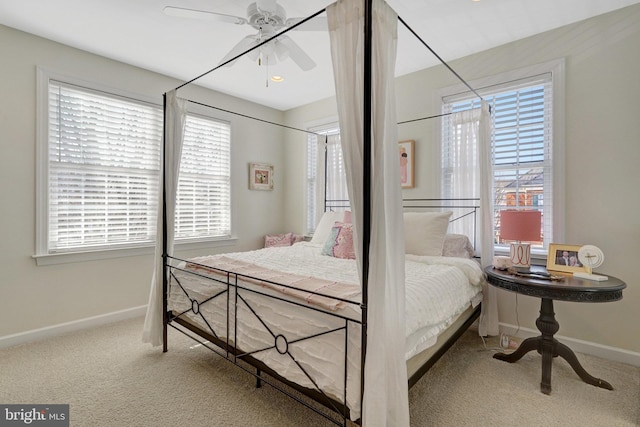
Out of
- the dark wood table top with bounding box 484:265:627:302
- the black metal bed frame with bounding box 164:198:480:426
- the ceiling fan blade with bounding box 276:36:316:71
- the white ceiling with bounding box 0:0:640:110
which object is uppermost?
the white ceiling with bounding box 0:0:640:110

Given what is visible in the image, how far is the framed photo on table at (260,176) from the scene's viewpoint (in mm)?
4582

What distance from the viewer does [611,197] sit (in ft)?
8.18

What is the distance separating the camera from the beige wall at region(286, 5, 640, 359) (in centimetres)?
243

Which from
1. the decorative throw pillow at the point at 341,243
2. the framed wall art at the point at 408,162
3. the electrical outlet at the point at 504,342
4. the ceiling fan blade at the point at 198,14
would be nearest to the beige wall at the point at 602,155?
the electrical outlet at the point at 504,342

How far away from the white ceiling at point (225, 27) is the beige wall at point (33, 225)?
0.47 ft

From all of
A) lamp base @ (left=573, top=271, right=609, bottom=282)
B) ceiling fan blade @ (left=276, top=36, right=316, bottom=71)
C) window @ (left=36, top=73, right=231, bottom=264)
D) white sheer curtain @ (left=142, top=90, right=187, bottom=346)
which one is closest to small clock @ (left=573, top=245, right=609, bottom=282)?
lamp base @ (left=573, top=271, right=609, bottom=282)

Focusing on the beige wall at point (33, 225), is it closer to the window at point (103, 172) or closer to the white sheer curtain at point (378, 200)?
the window at point (103, 172)

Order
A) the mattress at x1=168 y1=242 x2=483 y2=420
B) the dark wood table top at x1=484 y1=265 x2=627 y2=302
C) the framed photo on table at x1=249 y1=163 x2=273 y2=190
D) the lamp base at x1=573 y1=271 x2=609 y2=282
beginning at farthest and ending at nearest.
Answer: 1. the framed photo on table at x1=249 y1=163 x2=273 y2=190
2. the lamp base at x1=573 y1=271 x2=609 y2=282
3. the dark wood table top at x1=484 y1=265 x2=627 y2=302
4. the mattress at x1=168 y1=242 x2=483 y2=420

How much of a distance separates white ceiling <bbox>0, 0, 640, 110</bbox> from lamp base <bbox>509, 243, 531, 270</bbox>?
5.95 ft

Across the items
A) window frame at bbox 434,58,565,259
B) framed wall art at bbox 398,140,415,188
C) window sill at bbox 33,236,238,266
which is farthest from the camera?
framed wall art at bbox 398,140,415,188

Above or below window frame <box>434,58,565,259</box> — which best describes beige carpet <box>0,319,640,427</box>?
below

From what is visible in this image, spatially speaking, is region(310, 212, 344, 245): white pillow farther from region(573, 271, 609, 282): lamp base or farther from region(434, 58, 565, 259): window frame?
region(573, 271, 609, 282): lamp base

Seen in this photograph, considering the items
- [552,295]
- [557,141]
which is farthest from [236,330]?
[557,141]

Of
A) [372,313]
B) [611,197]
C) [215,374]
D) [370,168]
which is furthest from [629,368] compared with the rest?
[215,374]
